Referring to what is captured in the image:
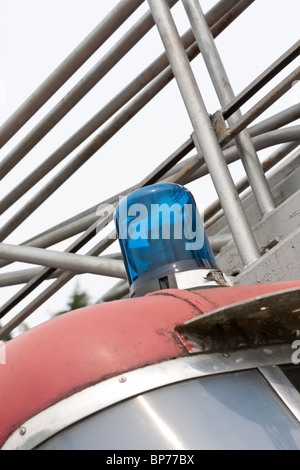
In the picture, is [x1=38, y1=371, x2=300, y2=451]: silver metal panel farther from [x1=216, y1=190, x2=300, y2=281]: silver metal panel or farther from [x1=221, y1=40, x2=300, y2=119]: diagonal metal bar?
[x1=221, y1=40, x2=300, y2=119]: diagonal metal bar

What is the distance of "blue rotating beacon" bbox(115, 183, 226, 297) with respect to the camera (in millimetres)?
2287

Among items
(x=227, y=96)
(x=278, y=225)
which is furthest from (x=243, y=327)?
(x=227, y=96)

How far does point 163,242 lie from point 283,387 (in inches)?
35.7

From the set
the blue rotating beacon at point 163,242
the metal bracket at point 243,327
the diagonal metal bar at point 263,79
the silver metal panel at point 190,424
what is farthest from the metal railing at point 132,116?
the silver metal panel at point 190,424

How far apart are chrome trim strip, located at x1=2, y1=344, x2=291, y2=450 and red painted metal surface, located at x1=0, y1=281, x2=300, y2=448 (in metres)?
0.02

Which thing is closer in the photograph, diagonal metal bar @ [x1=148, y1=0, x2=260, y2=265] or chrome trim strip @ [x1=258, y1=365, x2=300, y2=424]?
chrome trim strip @ [x1=258, y1=365, x2=300, y2=424]

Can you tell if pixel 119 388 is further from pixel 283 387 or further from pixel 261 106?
pixel 261 106

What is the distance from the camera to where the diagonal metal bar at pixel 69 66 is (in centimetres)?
439

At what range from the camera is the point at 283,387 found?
1.63 metres

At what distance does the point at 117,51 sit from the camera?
4625 mm

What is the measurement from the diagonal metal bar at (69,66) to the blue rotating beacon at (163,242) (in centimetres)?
194

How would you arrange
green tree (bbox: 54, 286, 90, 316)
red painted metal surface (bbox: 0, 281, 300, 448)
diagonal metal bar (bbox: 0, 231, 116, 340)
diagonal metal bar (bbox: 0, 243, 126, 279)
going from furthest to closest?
green tree (bbox: 54, 286, 90, 316) < diagonal metal bar (bbox: 0, 231, 116, 340) < diagonal metal bar (bbox: 0, 243, 126, 279) < red painted metal surface (bbox: 0, 281, 300, 448)

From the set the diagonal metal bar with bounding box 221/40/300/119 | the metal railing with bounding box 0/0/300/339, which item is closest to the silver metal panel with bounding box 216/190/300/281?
the metal railing with bounding box 0/0/300/339
